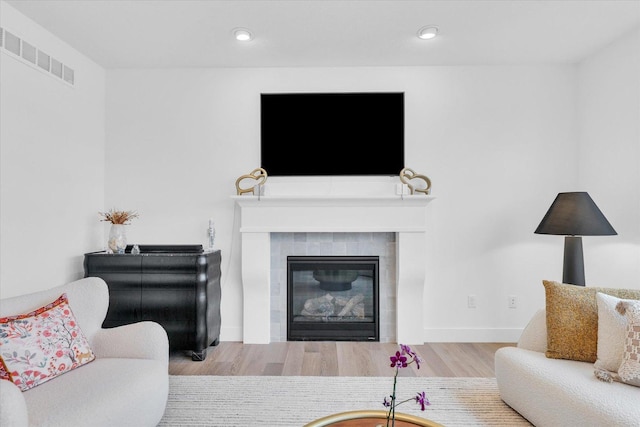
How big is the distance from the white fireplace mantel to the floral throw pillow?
164cm

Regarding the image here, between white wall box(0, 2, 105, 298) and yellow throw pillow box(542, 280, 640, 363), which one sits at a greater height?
white wall box(0, 2, 105, 298)

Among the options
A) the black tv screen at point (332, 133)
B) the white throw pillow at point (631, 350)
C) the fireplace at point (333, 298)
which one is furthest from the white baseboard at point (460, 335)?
the white throw pillow at point (631, 350)

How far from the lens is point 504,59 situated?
3.52 meters

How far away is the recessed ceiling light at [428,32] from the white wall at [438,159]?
2.02ft

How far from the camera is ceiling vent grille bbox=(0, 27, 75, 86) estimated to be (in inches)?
102

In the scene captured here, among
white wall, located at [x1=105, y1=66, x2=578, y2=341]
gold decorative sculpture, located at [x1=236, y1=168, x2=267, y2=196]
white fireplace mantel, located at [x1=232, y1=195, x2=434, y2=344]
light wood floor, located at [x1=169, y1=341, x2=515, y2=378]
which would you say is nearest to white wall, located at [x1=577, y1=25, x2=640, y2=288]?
white wall, located at [x1=105, y1=66, x2=578, y2=341]

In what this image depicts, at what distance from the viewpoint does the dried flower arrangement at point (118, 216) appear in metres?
3.38

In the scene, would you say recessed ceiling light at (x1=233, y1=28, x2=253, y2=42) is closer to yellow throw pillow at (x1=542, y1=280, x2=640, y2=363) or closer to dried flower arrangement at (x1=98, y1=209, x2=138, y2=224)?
dried flower arrangement at (x1=98, y1=209, x2=138, y2=224)

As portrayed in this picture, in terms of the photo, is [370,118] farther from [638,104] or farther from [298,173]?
[638,104]

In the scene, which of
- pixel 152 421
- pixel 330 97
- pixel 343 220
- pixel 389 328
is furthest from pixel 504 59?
pixel 152 421

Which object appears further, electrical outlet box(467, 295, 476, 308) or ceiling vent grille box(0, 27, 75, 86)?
electrical outlet box(467, 295, 476, 308)

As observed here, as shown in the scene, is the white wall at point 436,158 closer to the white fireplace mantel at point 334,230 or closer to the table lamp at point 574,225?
the white fireplace mantel at point 334,230

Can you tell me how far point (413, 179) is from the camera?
12.0ft

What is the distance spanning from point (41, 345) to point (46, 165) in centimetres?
168
